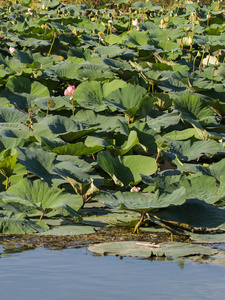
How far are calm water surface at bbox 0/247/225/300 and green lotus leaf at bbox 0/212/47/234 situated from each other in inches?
8.9

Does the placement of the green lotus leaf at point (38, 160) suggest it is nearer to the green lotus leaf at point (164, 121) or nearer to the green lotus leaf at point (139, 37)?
the green lotus leaf at point (164, 121)

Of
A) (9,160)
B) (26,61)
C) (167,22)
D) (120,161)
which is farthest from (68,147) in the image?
(167,22)

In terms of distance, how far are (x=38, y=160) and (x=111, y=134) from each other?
0.84 meters

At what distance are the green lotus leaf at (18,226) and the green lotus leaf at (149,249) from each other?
29cm

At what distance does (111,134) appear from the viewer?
3.41 metres

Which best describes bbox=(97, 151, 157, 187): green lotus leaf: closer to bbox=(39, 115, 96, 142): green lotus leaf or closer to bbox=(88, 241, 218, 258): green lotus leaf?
bbox=(39, 115, 96, 142): green lotus leaf

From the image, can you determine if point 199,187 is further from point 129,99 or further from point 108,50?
point 108,50

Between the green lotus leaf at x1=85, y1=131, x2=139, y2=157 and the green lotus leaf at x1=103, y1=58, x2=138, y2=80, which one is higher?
the green lotus leaf at x1=103, y1=58, x2=138, y2=80

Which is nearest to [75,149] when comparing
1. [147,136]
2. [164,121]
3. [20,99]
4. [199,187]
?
[147,136]

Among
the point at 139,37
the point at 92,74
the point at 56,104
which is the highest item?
the point at 139,37

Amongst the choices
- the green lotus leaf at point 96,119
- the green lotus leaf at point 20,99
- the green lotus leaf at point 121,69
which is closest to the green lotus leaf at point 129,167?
the green lotus leaf at point 96,119

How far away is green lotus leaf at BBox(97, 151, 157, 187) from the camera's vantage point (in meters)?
2.84

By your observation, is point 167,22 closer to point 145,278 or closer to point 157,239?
point 157,239

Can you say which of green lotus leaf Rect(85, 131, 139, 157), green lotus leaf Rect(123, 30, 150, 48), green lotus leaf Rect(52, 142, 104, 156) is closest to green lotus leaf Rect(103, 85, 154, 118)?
green lotus leaf Rect(85, 131, 139, 157)
